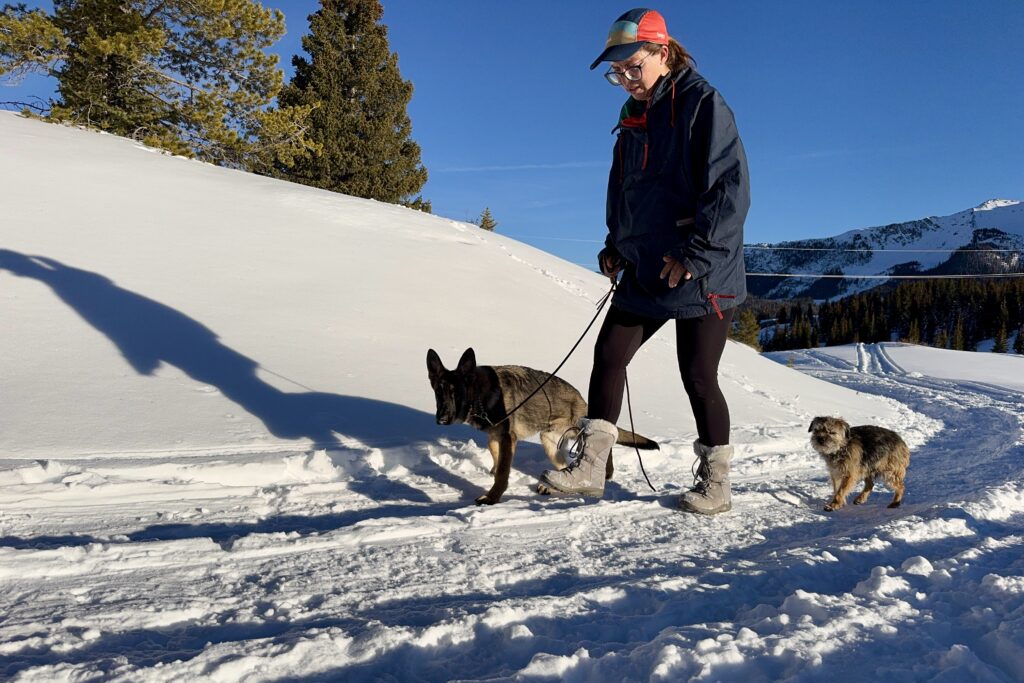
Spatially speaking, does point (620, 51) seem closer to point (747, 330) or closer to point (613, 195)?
point (613, 195)

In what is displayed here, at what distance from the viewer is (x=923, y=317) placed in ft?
363

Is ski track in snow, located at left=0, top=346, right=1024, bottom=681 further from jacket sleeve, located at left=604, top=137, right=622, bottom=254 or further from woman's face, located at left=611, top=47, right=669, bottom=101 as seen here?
woman's face, located at left=611, top=47, right=669, bottom=101

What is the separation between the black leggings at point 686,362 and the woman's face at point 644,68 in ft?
3.87

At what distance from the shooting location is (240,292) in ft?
25.2

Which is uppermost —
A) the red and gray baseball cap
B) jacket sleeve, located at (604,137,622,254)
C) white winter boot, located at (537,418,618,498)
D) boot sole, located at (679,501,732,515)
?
the red and gray baseball cap

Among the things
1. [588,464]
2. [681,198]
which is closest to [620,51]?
[681,198]

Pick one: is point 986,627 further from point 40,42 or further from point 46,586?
point 40,42

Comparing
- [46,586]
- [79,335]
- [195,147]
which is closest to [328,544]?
[46,586]

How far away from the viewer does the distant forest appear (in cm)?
10262

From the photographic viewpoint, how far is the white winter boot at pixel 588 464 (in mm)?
3527

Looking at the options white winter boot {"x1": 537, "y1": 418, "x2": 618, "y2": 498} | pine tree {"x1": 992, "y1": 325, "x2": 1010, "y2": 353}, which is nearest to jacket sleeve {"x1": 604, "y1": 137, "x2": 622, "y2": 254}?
white winter boot {"x1": 537, "y1": 418, "x2": 618, "y2": 498}

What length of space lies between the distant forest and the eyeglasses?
10534cm

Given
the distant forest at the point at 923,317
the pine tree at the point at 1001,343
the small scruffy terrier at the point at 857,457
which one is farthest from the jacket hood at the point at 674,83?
the pine tree at the point at 1001,343

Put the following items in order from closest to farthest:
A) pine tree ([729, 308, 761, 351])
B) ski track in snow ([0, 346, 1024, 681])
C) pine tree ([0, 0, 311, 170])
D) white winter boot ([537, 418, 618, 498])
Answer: ski track in snow ([0, 346, 1024, 681]), white winter boot ([537, 418, 618, 498]), pine tree ([0, 0, 311, 170]), pine tree ([729, 308, 761, 351])
